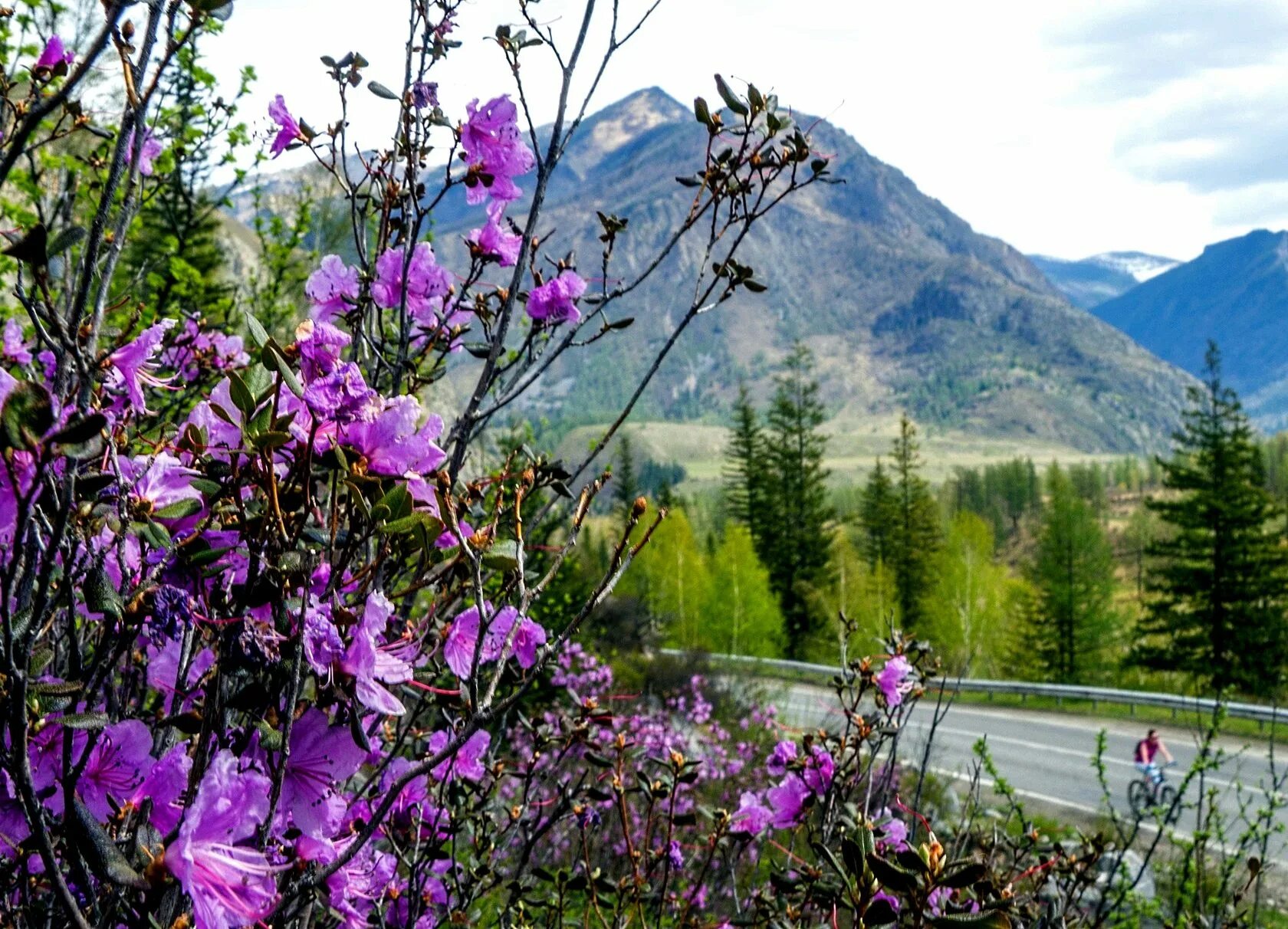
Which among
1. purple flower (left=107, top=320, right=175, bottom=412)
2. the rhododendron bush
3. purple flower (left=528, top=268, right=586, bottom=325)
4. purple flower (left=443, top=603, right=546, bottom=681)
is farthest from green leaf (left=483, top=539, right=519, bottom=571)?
purple flower (left=528, top=268, right=586, bottom=325)

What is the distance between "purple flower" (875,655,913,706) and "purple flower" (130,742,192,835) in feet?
5.94

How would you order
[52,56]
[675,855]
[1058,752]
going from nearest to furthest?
[52,56] < [675,855] < [1058,752]

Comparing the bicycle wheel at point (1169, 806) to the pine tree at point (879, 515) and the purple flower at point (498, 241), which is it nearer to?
the purple flower at point (498, 241)

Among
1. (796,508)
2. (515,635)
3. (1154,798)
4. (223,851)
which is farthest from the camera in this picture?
(796,508)

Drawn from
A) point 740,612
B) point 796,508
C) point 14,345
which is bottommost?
point 740,612

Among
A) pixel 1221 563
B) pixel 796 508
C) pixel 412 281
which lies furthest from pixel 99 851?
pixel 796 508

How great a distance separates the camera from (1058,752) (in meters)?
14.9

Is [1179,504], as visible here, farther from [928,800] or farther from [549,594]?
[549,594]

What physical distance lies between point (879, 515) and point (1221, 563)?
12.1 m

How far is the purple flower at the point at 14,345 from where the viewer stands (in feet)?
4.32

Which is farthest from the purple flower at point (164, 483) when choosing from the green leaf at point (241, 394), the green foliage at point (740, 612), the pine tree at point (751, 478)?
the pine tree at point (751, 478)

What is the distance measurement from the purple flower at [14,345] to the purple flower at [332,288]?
502 millimetres

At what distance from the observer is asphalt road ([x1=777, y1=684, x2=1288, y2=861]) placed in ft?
39.2

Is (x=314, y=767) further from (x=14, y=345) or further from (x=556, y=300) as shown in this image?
(x=556, y=300)
